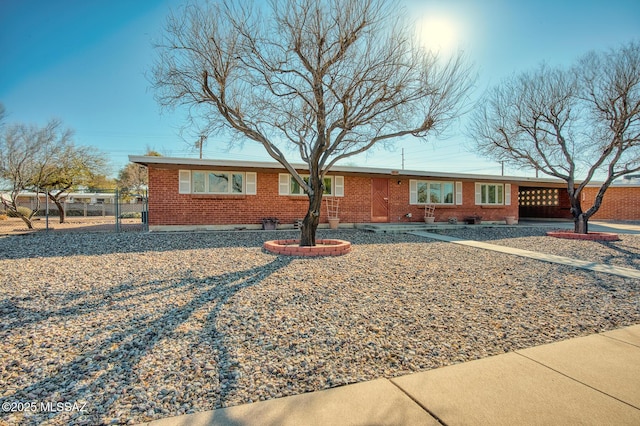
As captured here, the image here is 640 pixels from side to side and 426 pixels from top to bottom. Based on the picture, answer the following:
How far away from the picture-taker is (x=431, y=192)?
16406mm

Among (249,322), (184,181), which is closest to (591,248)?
(249,322)

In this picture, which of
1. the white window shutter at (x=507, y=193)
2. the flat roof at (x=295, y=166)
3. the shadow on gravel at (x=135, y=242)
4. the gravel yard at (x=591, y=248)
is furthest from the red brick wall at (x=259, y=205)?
the gravel yard at (x=591, y=248)

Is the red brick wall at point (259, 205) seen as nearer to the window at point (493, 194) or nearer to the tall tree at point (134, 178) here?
the window at point (493, 194)

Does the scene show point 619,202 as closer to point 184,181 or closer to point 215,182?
point 215,182

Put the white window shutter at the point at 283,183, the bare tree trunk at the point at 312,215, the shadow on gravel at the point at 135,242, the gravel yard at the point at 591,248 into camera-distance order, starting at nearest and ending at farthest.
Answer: the gravel yard at the point at 591,248, the shadow on gravel at the point at 135,242, the bare tree trunk at the point at 312,215, the white window shutter at the point at 283,183

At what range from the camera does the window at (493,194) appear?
57.1ft

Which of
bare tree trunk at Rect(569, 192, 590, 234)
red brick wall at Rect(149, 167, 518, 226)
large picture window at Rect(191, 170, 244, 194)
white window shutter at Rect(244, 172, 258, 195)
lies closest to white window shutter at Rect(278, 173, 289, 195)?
red brick wall at Rect(149, 167, 518, 226)

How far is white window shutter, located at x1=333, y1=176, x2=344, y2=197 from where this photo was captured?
14.1 m

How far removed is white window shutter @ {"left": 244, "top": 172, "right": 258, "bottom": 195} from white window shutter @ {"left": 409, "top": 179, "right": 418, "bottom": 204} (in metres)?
7.52

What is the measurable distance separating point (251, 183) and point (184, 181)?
2467 mm

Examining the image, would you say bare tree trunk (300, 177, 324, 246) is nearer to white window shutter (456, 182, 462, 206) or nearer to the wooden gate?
the wooden gate

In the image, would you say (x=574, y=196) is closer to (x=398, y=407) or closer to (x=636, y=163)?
(x=636, y=163)

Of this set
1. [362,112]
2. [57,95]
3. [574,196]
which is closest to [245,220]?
[362,112]

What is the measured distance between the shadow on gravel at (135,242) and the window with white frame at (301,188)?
7.20 feet
